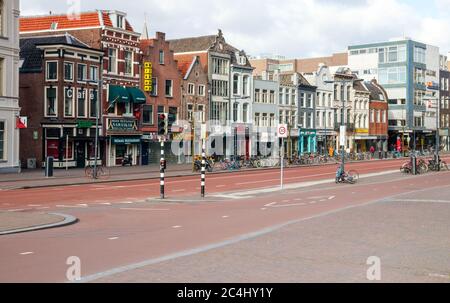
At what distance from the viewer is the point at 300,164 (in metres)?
67.6

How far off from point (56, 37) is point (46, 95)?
6090 mm

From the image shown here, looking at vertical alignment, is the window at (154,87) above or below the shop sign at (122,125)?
above

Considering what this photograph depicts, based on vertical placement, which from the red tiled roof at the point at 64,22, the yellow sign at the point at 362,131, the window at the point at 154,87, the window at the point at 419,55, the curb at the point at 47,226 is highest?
the window at the point at 419,55

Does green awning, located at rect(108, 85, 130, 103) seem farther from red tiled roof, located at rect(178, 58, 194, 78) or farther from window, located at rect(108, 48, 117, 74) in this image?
red tiled roof, located at rect(178, 58, 194, 78)

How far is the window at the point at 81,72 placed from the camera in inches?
2107

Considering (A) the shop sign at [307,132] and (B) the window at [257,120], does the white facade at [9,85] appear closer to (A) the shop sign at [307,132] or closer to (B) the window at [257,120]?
(B) the window at [257,120]

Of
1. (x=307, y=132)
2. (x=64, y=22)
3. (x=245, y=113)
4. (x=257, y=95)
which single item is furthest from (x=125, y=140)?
(x=307, y=132)

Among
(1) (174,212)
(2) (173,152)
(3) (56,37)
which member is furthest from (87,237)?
(2) (173,152)

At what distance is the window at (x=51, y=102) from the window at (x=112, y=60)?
22.6 ft

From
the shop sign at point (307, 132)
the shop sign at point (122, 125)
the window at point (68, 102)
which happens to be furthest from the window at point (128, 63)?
the shop sign at point (307, 132)

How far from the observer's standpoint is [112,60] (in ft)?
190

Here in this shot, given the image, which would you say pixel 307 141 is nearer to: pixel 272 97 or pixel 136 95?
pixel 272 97

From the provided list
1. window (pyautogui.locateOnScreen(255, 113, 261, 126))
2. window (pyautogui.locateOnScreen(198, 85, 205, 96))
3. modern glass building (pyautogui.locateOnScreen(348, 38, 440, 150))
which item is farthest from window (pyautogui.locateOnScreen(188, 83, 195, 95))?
modern glass building (pyautogui.locateOnScreen(348, 38, 440, 150))

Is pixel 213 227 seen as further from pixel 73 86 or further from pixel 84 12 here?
pixel 84 12
